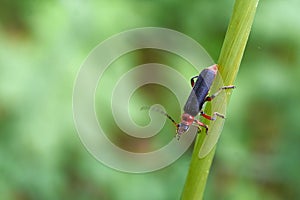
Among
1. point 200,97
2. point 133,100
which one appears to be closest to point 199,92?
point 200,97

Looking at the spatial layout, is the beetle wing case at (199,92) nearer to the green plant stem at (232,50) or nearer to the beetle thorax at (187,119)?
the beetle thorax at (187,119)

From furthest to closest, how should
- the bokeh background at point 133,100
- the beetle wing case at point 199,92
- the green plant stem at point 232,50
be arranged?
the bokeh background at point 133,100, the beetle wing case at point 199,92, the green plant stem at point 232,50

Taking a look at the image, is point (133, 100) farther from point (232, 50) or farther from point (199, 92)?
point (232, 50)

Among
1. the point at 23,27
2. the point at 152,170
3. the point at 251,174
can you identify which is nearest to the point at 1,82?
the point at 23,27

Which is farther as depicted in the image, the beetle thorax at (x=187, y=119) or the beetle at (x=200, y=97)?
the beetle thorax at (x=187, y=119)

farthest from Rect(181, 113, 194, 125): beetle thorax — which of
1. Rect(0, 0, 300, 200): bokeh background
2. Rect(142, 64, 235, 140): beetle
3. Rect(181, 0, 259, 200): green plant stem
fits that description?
Rect(0, 0, 300, 200): bokeh background

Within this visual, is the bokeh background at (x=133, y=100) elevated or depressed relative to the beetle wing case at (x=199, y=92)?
elevated

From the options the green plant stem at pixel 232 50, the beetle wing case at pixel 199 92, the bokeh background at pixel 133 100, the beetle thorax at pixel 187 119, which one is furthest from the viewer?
the bokeh background at pixel 133 100

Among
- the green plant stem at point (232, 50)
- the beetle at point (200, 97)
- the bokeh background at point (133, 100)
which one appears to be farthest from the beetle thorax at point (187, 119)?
the bokeh background at point (133, 100)
